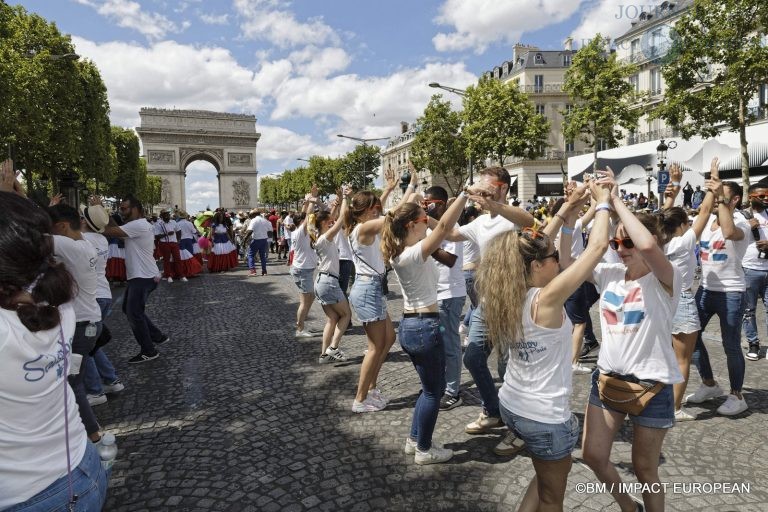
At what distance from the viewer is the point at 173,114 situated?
7131cm

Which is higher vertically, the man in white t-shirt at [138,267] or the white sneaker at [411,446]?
the man in white t-shirt at [138,267]

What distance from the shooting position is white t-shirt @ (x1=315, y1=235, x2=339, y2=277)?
6250 mm

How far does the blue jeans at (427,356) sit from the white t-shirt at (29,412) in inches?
85.4

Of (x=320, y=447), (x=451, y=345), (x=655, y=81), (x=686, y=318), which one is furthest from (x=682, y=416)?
(x=655, y=81)

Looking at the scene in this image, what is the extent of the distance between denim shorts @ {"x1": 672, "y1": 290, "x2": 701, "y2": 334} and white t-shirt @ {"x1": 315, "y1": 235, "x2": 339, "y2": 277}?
3.67m

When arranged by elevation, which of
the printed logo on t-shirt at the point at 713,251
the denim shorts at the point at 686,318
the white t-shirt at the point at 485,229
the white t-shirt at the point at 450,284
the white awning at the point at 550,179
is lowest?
the denim shorts at the point at 686,318

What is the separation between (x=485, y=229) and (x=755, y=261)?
148 inches

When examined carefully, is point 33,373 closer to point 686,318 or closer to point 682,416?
point 686,318

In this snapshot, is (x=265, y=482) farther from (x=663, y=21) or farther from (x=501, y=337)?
(x=663, y=21)

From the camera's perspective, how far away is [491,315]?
8.36 ft

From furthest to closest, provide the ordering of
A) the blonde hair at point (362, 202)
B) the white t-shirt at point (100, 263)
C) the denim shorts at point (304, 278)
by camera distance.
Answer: the denim shorts at point (304, 278) < the white t-shirt at point (100, 263) < the blonde hair at point (362, 202)

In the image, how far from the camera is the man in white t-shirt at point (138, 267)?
6246 millimetres

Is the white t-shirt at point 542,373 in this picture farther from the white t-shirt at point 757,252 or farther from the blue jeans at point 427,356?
the white t-shirt at point 757,252

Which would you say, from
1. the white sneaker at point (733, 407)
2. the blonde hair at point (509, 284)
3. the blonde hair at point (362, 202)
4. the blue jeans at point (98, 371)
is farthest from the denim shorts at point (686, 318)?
the blue jeans at point (98, 371)
